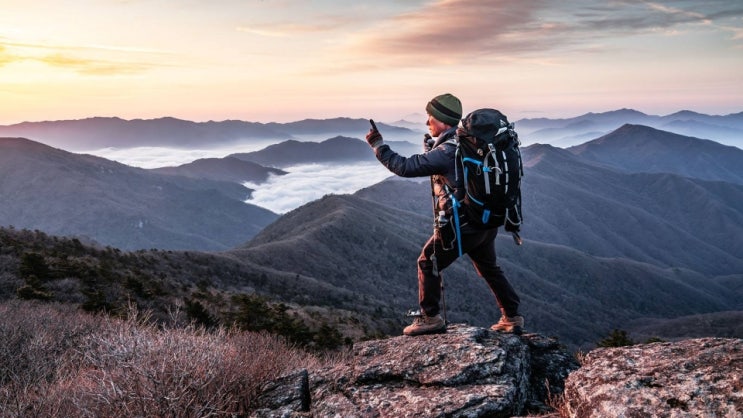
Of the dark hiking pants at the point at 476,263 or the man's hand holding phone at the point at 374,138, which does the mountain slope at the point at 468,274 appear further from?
the man's hand holding phone at the point at 374,138

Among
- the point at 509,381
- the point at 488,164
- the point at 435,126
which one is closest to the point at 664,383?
the point at 509,381

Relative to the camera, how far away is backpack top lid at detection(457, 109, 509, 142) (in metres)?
5.62

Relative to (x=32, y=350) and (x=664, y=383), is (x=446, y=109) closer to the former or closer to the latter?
(x=664, y=383)

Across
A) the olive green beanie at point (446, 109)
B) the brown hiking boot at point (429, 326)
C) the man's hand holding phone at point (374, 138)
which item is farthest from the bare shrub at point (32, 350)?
the olive green beanie at point (446, 109)

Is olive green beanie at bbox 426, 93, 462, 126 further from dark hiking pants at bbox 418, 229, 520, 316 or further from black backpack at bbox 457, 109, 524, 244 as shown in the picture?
dark hiking pants at bbox 418, 229, 520, 316

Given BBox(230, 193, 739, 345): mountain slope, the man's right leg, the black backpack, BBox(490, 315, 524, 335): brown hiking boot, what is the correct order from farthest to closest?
BBox(230, 193, 739, 345): mountain slope, BBox(490, 315, 524, 335): brown hiking boot, the man's right leg, the black backpack

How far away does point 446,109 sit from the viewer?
629 cm

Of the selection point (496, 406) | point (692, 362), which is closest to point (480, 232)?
point (496, 406)

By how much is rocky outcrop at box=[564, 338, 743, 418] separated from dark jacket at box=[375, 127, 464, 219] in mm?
2539

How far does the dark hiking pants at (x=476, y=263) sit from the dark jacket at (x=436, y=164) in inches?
20.3

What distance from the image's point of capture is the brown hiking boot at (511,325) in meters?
6.61

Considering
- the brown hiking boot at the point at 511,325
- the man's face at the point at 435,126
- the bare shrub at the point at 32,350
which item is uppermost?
the man's face at the point at 435,126

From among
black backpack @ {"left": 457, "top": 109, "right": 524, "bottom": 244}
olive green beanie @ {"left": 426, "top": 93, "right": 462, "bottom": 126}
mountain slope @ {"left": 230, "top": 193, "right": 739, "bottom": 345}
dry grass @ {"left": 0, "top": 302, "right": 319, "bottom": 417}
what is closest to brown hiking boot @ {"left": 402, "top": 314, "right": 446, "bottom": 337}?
black backpack @ {"left": 457, "top": 109, "right": 524, "bottom": 244}

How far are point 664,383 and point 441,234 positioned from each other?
290 centimetres
